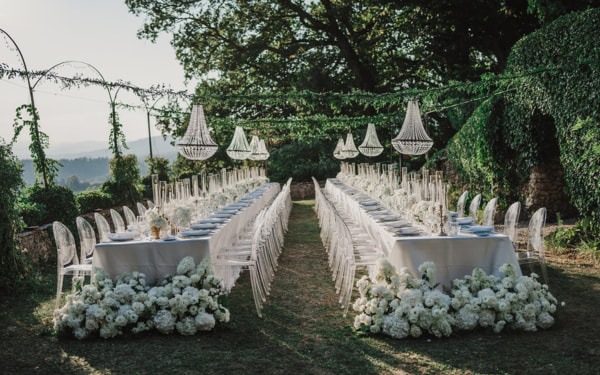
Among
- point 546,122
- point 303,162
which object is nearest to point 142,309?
point 546,122

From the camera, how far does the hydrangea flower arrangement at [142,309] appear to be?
438 cm

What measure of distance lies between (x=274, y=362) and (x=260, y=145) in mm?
10289

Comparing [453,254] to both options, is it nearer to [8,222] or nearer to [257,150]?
[8,222]

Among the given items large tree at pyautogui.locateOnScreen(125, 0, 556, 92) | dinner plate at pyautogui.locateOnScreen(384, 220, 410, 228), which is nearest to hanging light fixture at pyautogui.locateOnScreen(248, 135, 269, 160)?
large tree at pyautogui.locateOnScreen(125, 0, 556, 92)

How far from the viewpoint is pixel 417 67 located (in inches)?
719

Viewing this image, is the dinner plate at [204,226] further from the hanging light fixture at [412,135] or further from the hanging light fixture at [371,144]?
the hanging light fixture at [371,144]

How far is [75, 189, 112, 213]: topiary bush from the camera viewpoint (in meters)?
10.2

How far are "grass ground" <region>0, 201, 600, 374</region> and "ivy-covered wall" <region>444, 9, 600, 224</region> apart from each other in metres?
2.52

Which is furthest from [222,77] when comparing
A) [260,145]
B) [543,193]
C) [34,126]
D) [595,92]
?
[595,92]

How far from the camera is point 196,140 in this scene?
21.6 feet

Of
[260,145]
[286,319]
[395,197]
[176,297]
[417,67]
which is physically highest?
[417,67]

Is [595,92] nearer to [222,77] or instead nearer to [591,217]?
[591,217]

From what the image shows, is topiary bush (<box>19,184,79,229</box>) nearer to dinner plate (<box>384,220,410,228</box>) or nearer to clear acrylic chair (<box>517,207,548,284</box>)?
dinner plate (<box>384,220,410,228</box>)

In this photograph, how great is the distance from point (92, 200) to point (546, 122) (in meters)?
8.33
